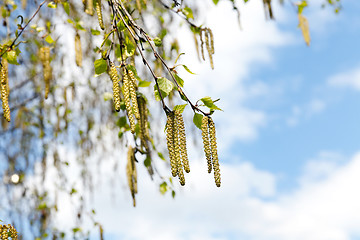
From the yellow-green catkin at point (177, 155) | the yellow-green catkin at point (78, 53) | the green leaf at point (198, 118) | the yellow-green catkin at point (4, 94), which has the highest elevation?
the yellow-green catkin at point (78, 53)

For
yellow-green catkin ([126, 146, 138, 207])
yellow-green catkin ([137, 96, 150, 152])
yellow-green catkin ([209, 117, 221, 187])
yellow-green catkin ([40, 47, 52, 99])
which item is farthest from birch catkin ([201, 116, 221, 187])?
yellow-green catkin ([40, 47, 52, 99])

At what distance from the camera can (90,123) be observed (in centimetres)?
480

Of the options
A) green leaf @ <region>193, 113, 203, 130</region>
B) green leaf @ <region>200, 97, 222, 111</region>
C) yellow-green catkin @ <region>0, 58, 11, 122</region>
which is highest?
yellow-green catkin @ <region>0, 58, 11, 122</region>

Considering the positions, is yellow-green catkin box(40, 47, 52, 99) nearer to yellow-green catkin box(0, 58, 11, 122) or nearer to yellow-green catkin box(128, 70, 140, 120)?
yellow-green catkin box(0, 58, 11, 122)

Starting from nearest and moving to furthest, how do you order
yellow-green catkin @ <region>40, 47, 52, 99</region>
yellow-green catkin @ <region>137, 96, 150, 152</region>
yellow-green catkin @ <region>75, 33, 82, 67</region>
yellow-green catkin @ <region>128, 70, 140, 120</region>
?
1. yellow-green catkin @ <region>128, 70, 140, 120</region>
2. yellow-green catkin @ <region>137, 96, 150, 152</region>
3. yellow-green catkin @ <region>40, 47, 52, 99</region>
4. yellow-green catkin @ <region>75, 33, 82, 67</region>

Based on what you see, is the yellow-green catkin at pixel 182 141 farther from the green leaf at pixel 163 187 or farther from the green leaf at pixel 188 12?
the green leaf at pixel 163 187

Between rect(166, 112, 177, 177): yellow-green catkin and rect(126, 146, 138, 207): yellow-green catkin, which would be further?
rect(126, 146, 138, 207): yellow-green catkin

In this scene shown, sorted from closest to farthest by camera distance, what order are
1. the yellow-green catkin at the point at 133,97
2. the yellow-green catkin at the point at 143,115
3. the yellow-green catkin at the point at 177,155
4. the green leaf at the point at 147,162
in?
the yellow-green catkin at the point at 177,155
the yellow-green catkin at the point at 133,97
the yellow-green catkin at the point at 143,115
the green leaf at the point at 147,162

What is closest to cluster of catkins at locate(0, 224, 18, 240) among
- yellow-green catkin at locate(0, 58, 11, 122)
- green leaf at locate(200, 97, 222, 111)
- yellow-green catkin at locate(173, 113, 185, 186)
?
yellow-green catkin at locate(0, 58, 11, 122)

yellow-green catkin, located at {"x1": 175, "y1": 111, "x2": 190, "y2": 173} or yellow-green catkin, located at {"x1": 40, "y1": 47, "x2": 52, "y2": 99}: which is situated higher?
yellow-green catkin, located at {"x1": 40, "y1": 47, "x2": 52, "y2": 99}

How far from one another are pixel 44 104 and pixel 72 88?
3.49 feet

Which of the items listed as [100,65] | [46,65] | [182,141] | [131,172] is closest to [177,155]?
[182,141]

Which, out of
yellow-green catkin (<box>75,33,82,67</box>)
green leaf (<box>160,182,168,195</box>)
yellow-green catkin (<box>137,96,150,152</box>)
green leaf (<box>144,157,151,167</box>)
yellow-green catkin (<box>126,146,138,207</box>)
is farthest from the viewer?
green leaf (<box>160,182,168,195</box>)

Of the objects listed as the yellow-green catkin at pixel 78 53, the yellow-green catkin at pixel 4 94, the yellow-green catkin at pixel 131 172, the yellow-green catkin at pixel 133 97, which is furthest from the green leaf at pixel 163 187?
the yellow-green catkin at pixel 133 97
